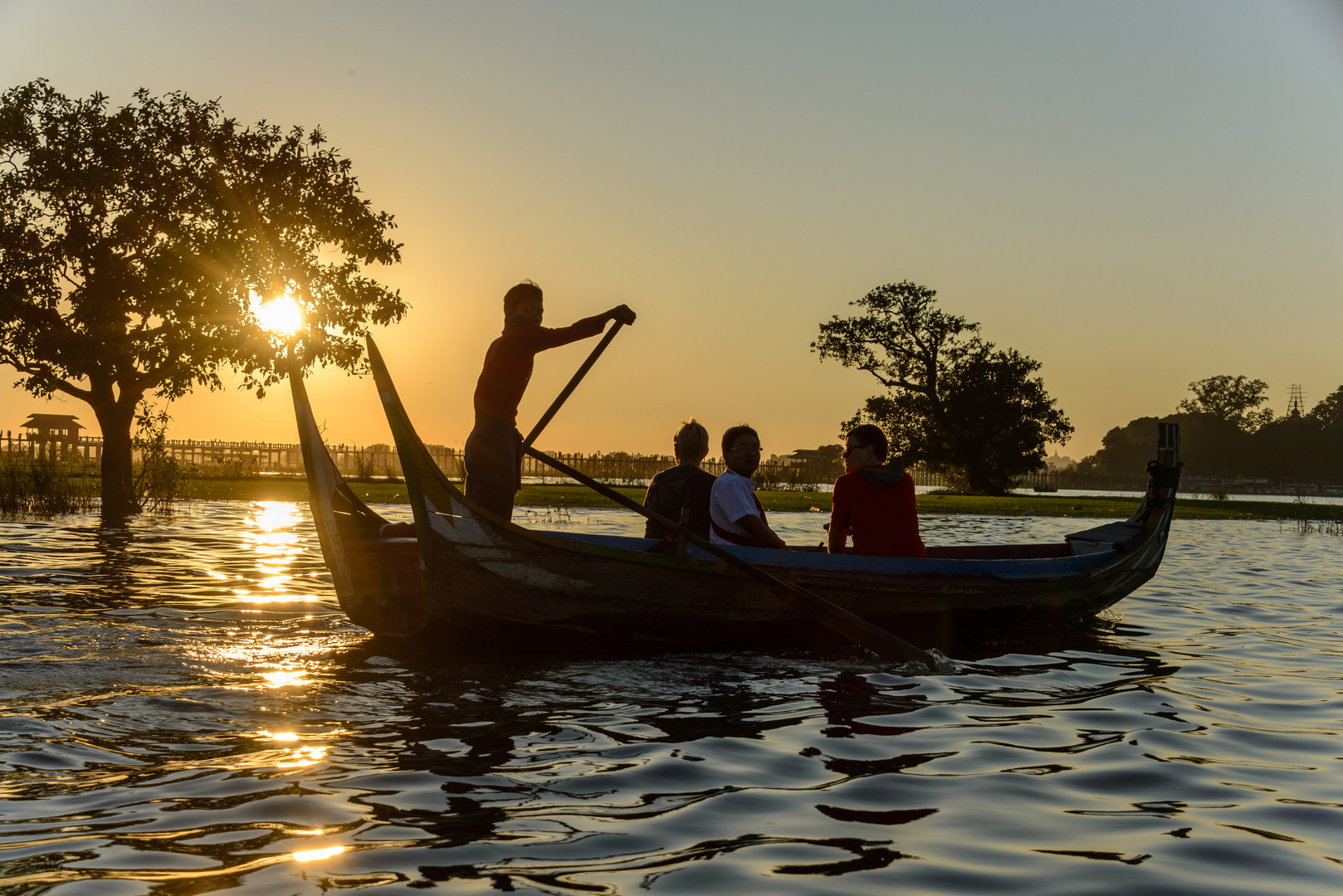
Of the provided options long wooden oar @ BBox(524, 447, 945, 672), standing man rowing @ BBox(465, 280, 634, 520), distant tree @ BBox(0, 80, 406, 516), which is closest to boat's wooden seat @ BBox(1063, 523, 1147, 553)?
long wooden oar @ BBox(524, 447, 945, 672)

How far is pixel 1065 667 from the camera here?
280 inches

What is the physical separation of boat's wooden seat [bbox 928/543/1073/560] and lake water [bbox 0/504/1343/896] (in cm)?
210

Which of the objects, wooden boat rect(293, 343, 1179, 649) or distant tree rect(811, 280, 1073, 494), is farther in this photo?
distant tree rect(811, 280, 1073, 494)

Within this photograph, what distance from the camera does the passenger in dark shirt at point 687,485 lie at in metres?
7.77

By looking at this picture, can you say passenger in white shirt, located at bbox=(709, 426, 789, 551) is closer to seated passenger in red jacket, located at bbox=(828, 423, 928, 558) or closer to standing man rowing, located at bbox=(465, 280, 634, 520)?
seated passenger in red jacket, located at bbox=(828, 423, 928, 558)

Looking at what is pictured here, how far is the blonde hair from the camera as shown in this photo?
7754mm

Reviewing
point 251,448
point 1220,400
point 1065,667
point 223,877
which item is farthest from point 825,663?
point 1220,400

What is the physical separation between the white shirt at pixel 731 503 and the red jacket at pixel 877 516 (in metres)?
0.67

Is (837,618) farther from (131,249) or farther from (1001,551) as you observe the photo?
(131,249)

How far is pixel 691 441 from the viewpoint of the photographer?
25.5 feet

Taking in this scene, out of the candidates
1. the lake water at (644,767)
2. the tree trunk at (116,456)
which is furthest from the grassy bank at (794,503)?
the lake water at (644,767)

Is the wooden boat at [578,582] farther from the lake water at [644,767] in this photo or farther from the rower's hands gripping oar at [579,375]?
the rower's hands gripping oar at [579,375]

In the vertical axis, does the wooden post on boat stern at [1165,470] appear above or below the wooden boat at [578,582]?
above

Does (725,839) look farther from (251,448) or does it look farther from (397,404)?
(251,448)
